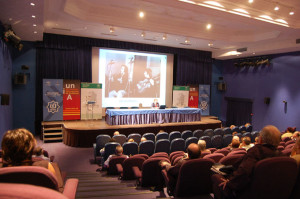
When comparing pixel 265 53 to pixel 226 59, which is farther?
pixel 226 59

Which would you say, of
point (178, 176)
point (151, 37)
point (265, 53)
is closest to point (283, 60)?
point (265, 53)

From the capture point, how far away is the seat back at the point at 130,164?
4062 mm

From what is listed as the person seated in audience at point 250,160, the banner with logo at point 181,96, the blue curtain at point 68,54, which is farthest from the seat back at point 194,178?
the banner with logo at point 181,96

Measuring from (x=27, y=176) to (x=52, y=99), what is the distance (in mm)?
8932

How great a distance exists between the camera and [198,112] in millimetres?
10953

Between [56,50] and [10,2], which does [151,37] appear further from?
[10,2]

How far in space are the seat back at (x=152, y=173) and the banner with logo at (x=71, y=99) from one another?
23.2 ft

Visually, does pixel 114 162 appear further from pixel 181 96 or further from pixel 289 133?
pixel 181 96

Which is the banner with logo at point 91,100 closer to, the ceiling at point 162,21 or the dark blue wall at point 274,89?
the ceiling at point 162,21

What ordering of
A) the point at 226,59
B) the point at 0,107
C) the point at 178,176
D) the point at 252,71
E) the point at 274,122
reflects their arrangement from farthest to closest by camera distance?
the point at 226,59 < the point at 252,71 < the point at 274,122 < the point at 0,107 < the point at 178,176

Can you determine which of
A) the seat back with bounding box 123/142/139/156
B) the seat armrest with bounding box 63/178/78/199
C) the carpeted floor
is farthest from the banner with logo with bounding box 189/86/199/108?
the seat armrest with bounding box 63/178/78/199

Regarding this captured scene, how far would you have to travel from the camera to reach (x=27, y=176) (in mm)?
1118

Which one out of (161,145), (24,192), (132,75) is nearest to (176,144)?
(161,145)

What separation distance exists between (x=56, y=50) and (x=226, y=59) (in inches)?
408
